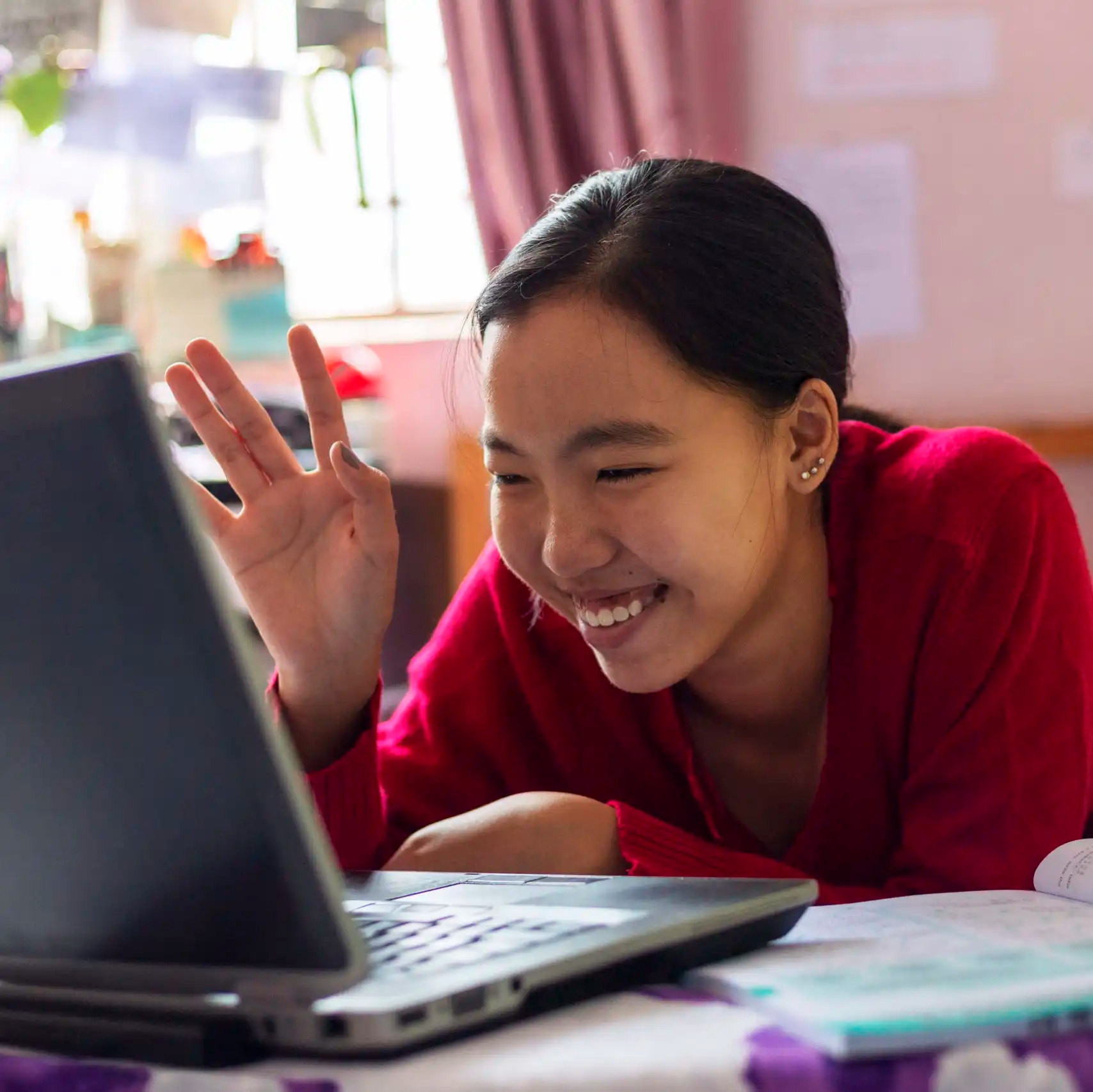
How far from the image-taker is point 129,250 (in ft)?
9.67

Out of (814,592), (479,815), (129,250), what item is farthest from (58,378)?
(129,250)

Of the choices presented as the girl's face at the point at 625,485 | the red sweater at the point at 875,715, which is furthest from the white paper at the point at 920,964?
the girl's face at the point at 625,485

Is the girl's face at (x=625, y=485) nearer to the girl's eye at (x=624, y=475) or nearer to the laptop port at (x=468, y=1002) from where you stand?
the girl's eye at (x=624, y=475)

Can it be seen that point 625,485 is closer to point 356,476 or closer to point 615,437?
point 615,437

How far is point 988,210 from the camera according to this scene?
8.20 ft

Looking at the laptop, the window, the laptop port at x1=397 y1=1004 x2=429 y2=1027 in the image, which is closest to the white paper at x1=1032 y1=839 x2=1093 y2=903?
the laptop

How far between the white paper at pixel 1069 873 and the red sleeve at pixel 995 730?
12 centimetres

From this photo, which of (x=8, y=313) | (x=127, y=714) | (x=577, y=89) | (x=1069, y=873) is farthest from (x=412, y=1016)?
(x=8, y=313)

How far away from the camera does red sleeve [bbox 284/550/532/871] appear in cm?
119

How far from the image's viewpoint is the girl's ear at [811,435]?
1065 millimetres

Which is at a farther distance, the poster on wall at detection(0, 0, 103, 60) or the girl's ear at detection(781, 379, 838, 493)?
the poster on wall at detection(0, 0, 103, 60)

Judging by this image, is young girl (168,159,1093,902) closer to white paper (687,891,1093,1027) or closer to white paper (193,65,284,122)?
white paper (687,891,1093,1027)

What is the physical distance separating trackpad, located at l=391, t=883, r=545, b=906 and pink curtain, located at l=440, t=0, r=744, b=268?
2030 mm

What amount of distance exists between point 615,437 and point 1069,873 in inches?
14.3
